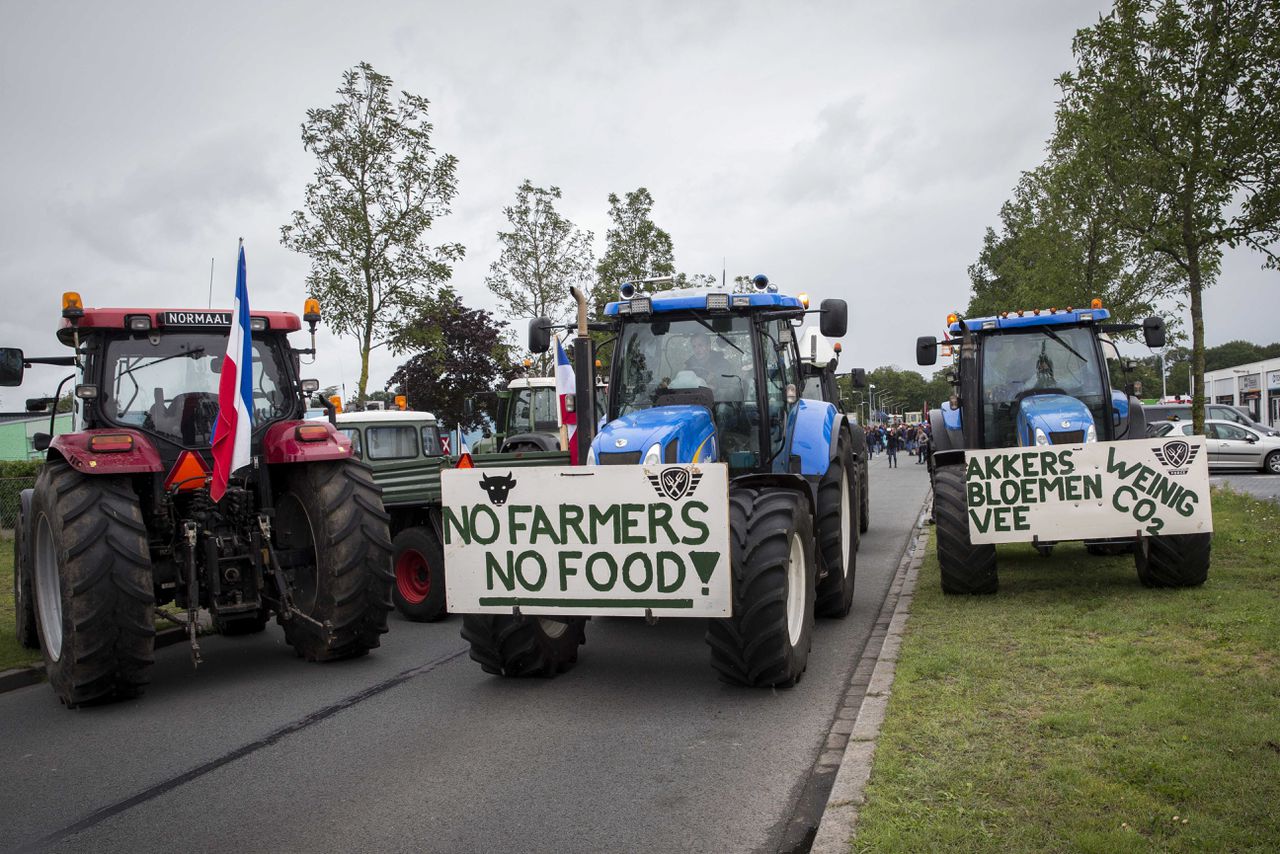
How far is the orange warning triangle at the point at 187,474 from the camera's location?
7672 millimetres

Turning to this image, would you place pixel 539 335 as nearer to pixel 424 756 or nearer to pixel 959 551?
pixel 424 756

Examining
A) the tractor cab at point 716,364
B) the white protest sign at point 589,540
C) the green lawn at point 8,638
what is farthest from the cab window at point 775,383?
the green lawn at point 8,638

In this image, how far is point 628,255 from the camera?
27531mm

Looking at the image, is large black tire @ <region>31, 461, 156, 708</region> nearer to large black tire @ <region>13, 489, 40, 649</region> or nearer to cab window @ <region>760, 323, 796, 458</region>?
large black tire @ <region>13, 489, 40, 649</region>

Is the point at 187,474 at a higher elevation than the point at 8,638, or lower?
higher

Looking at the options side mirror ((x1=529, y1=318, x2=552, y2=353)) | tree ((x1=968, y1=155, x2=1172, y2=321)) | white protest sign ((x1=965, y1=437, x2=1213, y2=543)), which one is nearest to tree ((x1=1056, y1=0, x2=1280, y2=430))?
tree ((x1=968, y1=155, x2=1172, y2=321))

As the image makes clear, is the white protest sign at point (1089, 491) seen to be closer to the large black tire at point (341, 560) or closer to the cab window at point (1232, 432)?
the large black tire at point (341, 560)

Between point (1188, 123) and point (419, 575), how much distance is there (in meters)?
11.3

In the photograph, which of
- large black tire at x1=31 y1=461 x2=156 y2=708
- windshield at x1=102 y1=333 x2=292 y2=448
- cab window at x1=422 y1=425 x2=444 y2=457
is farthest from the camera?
cab window at x1=422 y1=425 x2=444 y2=457

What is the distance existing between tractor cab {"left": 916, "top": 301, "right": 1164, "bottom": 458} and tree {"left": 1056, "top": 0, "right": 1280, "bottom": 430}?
4221 millimetres

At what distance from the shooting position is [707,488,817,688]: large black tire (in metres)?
6.31

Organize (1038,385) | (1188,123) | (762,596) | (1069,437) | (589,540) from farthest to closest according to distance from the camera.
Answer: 1. (1188,123)
2. (1038,385)
3. (1069,437)
4. (589,540)
5. (762,596)

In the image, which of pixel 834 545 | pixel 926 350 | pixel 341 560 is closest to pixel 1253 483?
pixel 926 350

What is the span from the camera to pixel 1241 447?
26.6 meters
